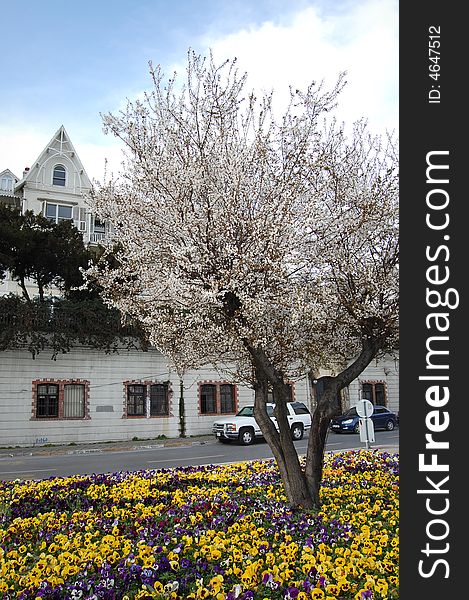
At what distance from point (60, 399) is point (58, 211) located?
14.2 meters

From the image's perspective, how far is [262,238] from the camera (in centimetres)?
606

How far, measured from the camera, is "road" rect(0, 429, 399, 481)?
47.8ft

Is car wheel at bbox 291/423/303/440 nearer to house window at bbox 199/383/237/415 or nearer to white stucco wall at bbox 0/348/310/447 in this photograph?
house window at bbox 199/383/237/415

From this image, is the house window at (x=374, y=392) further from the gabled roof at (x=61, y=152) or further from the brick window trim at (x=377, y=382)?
the gabled roof at (x=61, y=152)

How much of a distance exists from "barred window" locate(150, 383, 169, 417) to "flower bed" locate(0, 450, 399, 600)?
15818mm

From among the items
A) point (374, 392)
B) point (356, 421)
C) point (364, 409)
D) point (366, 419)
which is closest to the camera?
point (364, 409)

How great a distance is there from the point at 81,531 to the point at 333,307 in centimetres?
419

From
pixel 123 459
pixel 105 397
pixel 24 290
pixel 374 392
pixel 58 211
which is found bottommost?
pixel 123 459

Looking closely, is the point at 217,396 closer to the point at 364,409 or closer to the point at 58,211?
the point at 364,409

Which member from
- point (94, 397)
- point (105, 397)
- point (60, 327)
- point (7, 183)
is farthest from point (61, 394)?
point (7, 183)

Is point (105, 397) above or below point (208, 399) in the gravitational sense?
above

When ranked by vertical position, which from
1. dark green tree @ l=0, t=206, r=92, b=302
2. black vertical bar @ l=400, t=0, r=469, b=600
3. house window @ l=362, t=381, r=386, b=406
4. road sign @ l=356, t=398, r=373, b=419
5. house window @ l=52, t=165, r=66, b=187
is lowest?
house window @ l=362, t=381, r=386, b=406

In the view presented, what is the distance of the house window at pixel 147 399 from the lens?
80.4 ft

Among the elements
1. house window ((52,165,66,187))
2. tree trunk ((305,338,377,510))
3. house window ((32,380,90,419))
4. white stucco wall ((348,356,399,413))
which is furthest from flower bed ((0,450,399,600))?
house window ((52,165,66,187))
